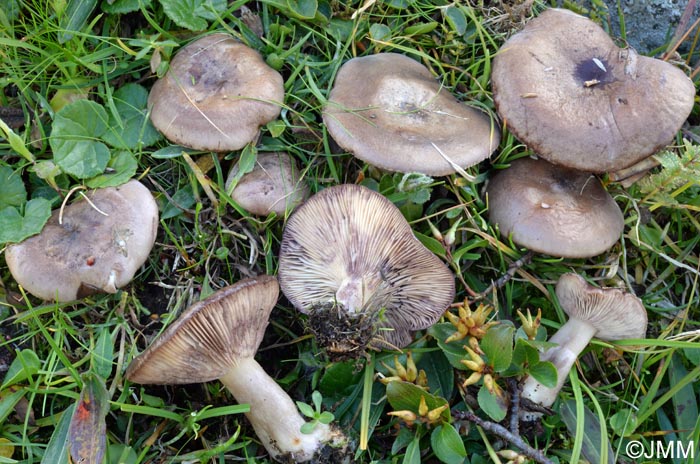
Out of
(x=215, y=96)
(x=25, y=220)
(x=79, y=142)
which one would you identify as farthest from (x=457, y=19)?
(x=25, y=220)

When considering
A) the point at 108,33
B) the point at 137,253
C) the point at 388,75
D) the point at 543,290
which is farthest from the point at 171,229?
the point at 543,290

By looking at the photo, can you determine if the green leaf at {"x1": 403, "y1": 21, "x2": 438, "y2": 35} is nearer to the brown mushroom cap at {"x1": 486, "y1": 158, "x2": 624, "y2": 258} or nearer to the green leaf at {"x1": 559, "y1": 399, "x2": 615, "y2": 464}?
the brown mushroom cap at {"x1": 486, "y1": 158, "x2": 624, "y2": 258}

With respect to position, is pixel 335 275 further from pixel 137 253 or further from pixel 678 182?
pixel 678 182

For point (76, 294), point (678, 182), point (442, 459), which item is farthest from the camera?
point (678, 182)

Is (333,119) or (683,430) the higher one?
(333,119)

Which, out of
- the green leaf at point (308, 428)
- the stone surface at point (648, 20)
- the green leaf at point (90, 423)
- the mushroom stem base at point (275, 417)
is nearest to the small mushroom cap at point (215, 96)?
the mushroom stem base at point (275, 417)

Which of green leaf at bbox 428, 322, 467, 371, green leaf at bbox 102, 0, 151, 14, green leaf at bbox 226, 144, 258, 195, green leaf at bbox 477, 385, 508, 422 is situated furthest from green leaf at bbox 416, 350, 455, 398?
green leaf at bbox 102, 0, 151, 14

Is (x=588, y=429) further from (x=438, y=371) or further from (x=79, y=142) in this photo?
(x=79, y=142)

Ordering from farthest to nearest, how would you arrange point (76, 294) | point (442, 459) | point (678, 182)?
1. point (678, 182)
2. point (76, 294)
3. point (442, 459)
